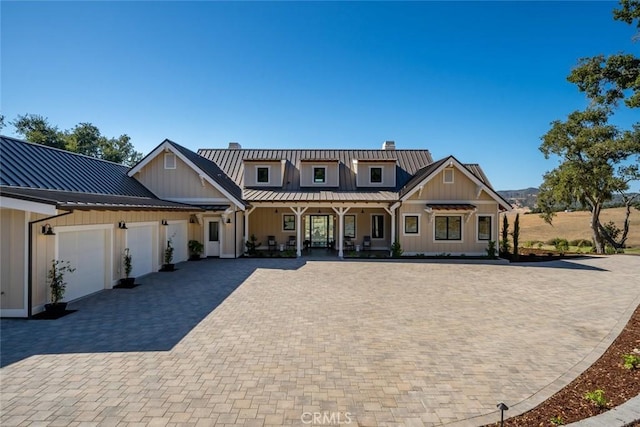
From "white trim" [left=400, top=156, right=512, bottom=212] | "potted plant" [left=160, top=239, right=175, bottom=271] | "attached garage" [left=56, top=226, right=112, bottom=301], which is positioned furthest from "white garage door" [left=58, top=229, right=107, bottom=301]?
"white trim" [left=400, top=156, right=512, bottom=212]

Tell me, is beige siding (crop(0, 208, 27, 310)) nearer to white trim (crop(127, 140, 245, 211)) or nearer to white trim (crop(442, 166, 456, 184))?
white trim (crop(127, 140, 245, 211))

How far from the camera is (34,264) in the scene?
760cm

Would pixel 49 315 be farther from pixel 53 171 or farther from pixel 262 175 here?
pixel 262 175

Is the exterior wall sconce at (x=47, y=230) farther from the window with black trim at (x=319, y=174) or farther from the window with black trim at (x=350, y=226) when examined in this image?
the window with black trim at (x=350, y=226)

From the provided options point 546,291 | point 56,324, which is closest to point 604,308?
point 546,291

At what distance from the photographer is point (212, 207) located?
1645cm

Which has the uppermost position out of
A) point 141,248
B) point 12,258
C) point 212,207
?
point 212,207

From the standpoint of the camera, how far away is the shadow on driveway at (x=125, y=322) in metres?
5.91

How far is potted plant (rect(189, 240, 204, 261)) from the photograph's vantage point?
1639 centimetres

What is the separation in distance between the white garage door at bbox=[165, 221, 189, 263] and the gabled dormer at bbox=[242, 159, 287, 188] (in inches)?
206

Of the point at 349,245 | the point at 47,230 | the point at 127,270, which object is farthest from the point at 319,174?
the point at 47,230

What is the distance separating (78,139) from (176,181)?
2853 centimetres

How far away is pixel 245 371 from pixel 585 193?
24.9 metres

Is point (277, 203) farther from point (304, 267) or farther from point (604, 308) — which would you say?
point (604, 308)
